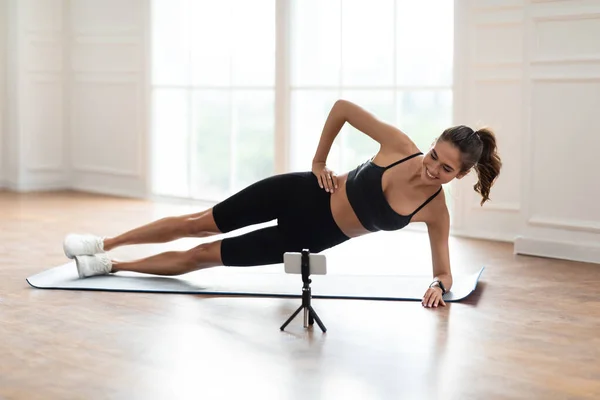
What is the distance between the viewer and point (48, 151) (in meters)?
7.94

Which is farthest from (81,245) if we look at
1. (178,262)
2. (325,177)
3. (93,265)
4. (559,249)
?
(559,249)

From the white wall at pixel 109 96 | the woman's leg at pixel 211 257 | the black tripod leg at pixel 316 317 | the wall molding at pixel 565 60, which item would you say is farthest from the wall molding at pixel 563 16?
the white wall at pixel 109 96

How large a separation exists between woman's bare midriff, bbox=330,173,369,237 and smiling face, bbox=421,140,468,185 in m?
0.36

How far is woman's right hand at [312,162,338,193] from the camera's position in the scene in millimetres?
3809

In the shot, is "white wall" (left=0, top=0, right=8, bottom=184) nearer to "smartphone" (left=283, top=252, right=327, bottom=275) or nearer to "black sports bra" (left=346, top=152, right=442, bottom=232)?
"black sports bra" (left=346, top=152, right=442, bottom=232)

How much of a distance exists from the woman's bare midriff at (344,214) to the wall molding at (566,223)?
5.12 ft

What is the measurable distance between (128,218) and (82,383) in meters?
3.53

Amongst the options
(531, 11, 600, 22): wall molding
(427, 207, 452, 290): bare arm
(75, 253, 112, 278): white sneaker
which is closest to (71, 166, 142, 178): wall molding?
(75, 253, 112, 278): white sneaker

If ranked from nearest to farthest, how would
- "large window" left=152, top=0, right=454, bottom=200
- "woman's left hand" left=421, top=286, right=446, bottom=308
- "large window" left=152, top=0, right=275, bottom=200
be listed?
"woman's left hand" left=421, top=286, right=446, bottom=308, "large window" left=152, top=0, right=454, bottom=200, "large window" left=152, top=0, right=275, bottom=200

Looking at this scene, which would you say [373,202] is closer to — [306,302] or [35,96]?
[306,302]

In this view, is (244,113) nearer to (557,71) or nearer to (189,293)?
(557,71)

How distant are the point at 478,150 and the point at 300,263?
0.80 metres

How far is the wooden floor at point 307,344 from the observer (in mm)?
2744

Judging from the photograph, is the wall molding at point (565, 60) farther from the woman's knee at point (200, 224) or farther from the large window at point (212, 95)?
the large window at point (212, 95)
